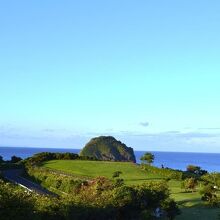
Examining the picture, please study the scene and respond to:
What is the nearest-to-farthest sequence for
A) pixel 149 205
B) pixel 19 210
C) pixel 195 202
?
pixel 19 210
pixel 149 205
pixel 195 202

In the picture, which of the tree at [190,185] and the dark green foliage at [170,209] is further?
the tree at [190,185]

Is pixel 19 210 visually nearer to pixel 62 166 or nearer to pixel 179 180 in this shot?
pixel 179 180

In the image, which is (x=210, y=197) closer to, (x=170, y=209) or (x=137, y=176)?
(x=170, y=209)

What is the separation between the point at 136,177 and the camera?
266ft

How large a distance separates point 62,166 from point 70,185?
35062mm

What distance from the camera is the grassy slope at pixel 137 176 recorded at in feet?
167

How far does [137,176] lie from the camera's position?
8294 cm

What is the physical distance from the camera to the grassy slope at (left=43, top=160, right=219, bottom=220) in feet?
167

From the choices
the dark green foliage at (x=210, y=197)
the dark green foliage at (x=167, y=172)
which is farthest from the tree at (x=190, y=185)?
the dark green foliage at (x=167, y=172)

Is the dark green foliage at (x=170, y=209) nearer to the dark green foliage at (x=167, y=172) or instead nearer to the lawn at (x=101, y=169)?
the lawn at (x=101, y=169)

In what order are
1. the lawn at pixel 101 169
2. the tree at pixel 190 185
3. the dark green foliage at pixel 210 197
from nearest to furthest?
the dark green foliage at pixel 210 197, the tree at pixel 190 185, the lawn at pixel 101 169

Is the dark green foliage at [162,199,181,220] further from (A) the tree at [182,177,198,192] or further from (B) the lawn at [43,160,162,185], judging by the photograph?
(B) the lawn at [43,160,162,185]

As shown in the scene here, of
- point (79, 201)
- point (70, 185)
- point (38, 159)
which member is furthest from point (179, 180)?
point (79, 201)

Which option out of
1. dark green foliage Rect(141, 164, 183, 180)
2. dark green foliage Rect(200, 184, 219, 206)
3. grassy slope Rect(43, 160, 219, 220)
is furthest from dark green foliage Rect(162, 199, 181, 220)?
dark green foliage Rect(141, 164, 183, 180)
